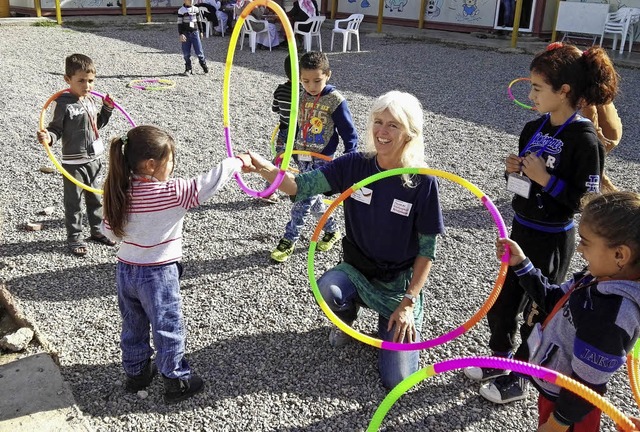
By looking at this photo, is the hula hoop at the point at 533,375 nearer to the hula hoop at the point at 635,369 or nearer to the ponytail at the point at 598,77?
the hula hoop at the point at 635,369

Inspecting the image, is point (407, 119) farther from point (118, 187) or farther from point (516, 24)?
point (516, 24)

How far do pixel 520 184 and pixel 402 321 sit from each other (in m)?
1.04

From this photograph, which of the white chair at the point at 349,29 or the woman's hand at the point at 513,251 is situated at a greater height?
the white chair at the point at 349,29

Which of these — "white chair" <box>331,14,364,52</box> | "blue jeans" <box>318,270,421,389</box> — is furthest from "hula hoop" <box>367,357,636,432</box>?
"white chair" <box>331,14,364,52</box>

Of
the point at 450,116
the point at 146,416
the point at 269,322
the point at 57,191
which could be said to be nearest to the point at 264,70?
the point at 450,116

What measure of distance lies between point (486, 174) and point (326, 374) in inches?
182

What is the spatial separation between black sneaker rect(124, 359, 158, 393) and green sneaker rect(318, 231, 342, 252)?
7.38 ft

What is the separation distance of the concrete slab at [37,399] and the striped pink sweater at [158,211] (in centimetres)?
91

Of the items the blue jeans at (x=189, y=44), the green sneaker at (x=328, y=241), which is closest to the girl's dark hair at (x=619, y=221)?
the green sneaker at (x=328, y=241)

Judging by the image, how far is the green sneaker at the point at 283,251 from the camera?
5.17 meters

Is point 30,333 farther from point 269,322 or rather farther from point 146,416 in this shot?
point 269,322

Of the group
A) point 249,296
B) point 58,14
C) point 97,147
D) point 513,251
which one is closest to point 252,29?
point 58,14

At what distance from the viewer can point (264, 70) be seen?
14430mm

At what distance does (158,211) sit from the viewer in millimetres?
3164
